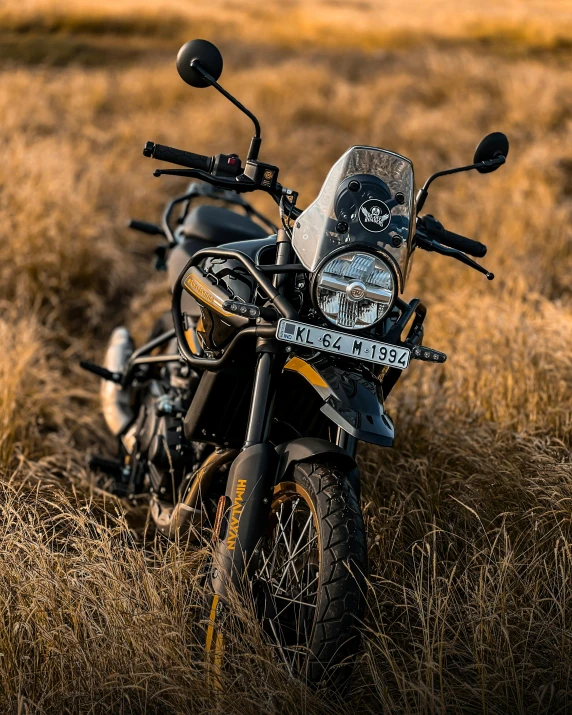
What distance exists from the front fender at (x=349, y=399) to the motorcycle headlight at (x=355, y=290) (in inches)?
5.4

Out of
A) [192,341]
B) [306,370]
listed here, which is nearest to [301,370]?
[306,370]

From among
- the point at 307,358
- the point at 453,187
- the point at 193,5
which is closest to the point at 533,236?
the point at 453,187

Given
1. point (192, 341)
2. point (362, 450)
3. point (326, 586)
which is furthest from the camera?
point (362, 450)

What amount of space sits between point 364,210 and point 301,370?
0.46 meters

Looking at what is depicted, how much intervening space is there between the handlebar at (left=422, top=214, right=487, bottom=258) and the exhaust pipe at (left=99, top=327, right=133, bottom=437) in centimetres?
189

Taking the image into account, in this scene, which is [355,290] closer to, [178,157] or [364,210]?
[364,210]

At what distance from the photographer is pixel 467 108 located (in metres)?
10.4

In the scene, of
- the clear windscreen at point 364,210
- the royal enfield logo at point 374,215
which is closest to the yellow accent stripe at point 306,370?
the clear windscreen at point 364,210

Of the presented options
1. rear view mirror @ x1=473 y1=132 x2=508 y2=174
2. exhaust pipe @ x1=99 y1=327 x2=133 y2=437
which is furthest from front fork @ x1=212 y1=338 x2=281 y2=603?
exhaust pipe @ x1=99 y1=327 x2=133 y2=437

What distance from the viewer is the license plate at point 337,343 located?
7.52 ft

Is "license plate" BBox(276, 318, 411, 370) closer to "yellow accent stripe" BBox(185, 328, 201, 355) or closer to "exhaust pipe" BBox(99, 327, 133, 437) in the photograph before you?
"yellow accent stripe" BBox(185, 328, 201, 355)

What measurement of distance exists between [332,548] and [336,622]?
18cm

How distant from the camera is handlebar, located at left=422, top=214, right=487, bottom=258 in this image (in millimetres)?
2785

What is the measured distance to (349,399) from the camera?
90.8 inches
